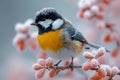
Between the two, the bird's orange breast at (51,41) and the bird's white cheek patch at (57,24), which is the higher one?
the bird's white cheek patch at (57,24)

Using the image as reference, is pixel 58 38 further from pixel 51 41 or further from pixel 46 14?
pixel 46 14

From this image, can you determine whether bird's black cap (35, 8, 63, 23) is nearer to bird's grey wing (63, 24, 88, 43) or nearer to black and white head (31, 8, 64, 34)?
black and white head (31, 8, 64, 34)

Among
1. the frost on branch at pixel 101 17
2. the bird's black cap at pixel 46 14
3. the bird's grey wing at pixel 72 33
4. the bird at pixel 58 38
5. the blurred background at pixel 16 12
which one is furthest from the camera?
the blurred background at pixel 16 12

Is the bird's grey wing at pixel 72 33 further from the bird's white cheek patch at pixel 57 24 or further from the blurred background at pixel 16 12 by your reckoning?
the blurred background at pixel 16 12

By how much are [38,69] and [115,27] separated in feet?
2.85

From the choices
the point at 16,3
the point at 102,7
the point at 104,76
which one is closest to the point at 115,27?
the point at 102,7

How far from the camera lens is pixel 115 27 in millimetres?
2576

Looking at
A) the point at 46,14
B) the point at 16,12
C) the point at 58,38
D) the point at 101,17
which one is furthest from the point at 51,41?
the point at 16,12

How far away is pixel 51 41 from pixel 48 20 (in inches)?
5.3

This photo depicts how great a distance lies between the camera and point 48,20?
2.17 m

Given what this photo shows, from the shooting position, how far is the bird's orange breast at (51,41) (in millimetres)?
2242

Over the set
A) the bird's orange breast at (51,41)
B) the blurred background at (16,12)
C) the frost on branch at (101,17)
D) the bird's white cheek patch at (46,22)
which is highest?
the blurred background at (16,12)

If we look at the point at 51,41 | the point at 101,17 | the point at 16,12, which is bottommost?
the point at 51,41

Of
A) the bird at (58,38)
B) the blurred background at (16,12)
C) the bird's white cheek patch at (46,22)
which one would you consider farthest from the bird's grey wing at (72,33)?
the blurred background at (16,12)
